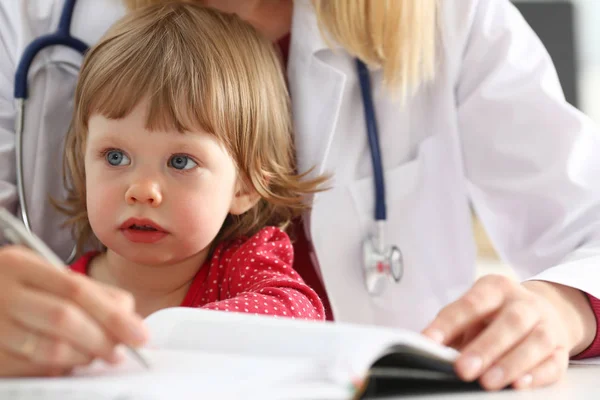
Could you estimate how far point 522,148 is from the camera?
1190mm

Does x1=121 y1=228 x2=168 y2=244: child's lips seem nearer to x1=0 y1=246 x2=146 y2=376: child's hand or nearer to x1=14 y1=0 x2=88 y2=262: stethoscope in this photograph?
x1=14 y1=0 x2=88 y2=262: stethoscope

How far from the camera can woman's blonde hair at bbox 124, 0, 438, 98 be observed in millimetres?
1181

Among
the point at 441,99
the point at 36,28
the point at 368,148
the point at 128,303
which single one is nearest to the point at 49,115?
the point at 36,28

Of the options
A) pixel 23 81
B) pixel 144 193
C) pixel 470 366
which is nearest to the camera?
pixel 470 366

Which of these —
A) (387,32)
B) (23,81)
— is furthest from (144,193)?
(387,32)

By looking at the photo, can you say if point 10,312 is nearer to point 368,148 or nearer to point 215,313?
point 215,313

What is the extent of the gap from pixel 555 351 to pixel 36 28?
0.89 meters

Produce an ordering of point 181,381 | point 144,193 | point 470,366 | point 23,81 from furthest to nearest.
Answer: point 23,81 → point 144,193 → point 470,366 → point 181,381

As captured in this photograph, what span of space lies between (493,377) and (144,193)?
0.45 metres

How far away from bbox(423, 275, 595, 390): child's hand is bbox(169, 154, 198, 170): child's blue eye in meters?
0.38

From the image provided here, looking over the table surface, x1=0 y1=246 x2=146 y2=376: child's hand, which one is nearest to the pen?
x1=0 y1=246 x2=146 y2=376: child's hand

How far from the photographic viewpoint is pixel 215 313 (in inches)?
26.6

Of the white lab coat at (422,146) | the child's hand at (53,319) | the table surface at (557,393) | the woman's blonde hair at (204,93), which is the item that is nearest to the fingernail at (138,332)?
the child's hand at (53,319)

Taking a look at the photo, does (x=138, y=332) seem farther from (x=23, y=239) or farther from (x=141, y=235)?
(x=141, y=235)
